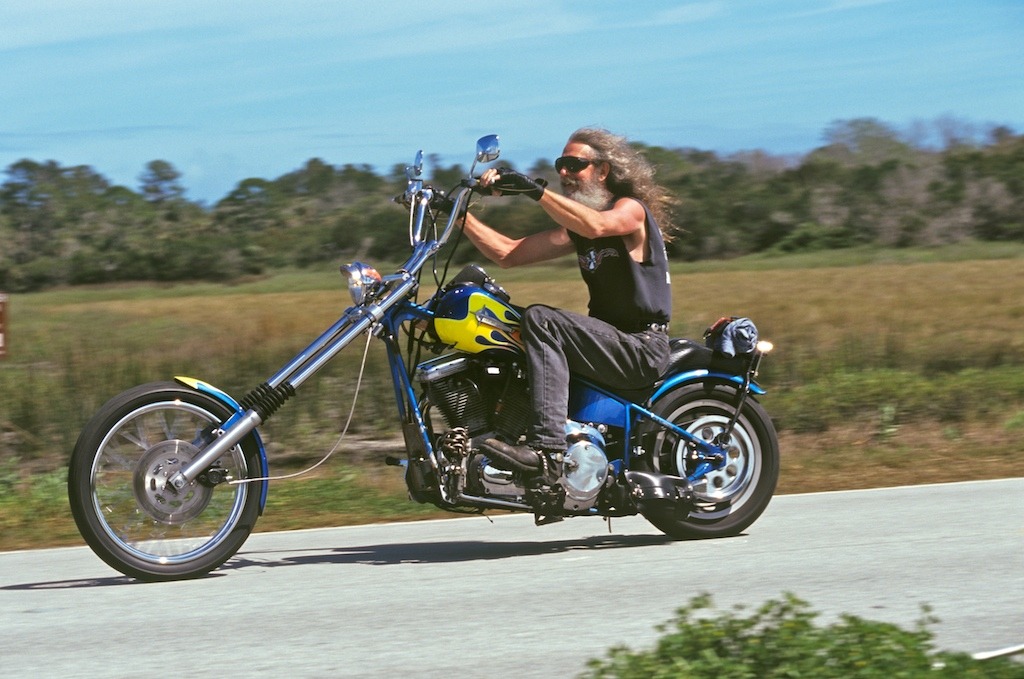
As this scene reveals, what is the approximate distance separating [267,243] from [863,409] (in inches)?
1233

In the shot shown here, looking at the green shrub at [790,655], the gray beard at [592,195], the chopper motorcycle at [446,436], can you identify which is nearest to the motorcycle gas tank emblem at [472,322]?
the chopper motorcycle at [446,436]

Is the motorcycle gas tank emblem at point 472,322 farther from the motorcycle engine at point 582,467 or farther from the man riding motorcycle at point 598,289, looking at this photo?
the motorcycle engine at point 582,467

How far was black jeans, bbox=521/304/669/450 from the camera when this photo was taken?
6.71 meters

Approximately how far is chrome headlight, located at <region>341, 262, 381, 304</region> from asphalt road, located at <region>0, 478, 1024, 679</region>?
1193 millimetres

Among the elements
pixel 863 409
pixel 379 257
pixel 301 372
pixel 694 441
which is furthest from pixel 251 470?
pixel 379 257

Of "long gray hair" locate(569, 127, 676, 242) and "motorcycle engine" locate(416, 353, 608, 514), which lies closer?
"motorcycle engine" locate(416, 353, 608, 514)

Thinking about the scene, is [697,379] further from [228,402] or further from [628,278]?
[228,402]

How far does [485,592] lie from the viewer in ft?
20.2

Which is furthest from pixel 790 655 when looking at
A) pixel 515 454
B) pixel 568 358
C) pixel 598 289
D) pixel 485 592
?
pixel 598 289

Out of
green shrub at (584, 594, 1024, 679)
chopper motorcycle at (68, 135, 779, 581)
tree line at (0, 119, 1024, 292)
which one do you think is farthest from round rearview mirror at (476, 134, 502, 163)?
tree line at (0, 119, 1024, 292)

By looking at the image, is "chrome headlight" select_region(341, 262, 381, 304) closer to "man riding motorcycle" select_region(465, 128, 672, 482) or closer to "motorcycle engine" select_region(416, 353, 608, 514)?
"motorcycle engine" select_region(416, 353, 608, 514)

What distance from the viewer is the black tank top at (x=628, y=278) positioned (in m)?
6.97

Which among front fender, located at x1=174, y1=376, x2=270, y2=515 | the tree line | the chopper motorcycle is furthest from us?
the tree line

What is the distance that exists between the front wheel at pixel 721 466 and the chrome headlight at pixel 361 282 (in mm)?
1457
